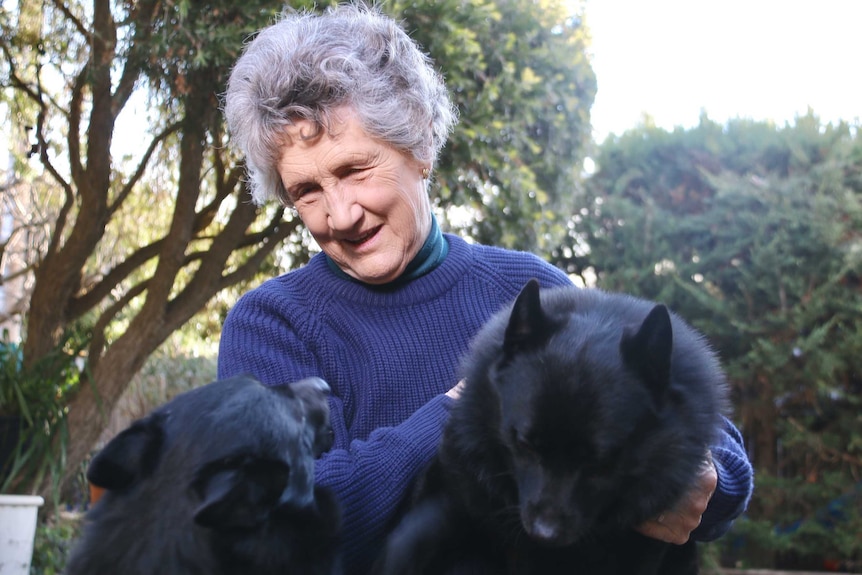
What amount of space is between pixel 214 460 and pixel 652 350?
3.36ft

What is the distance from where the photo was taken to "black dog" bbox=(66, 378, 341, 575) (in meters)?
1.92

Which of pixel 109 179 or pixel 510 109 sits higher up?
pixel 109 179

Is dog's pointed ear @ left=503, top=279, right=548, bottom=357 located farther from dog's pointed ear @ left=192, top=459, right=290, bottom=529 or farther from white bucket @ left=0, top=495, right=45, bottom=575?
white bucket @ left=0, top=495, right=45, bottom=575

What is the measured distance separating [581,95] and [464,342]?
5108 mm

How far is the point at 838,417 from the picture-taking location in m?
6.69

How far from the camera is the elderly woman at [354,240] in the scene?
2.63 meters

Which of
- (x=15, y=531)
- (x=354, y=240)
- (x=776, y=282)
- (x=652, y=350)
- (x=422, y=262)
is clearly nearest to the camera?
(x=652, y=350)

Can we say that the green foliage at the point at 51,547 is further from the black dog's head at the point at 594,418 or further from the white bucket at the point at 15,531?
the black dog's head at the point at 594,418

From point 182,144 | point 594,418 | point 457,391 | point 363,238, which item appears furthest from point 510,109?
point 594,418

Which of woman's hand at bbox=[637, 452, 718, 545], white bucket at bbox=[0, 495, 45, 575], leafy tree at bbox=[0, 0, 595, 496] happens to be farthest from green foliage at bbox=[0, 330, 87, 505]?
woman's hand at bbox=[637, 452, 718, 545]

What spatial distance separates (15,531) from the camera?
4688 mm

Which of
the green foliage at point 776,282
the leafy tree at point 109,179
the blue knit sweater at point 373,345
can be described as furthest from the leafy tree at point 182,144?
the blue knit sweater at point 373,345

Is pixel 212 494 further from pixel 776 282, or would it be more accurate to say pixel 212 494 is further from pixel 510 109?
pixel 776 282

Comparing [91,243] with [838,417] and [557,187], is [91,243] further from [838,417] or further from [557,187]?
[838,417]
